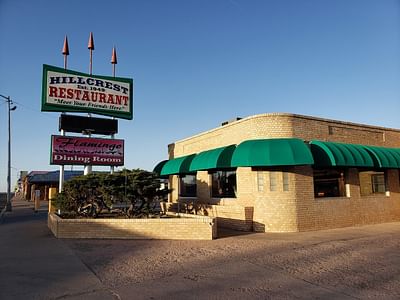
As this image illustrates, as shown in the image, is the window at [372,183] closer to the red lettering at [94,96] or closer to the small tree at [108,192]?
the small tree at [108,192]

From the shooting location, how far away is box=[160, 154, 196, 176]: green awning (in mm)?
19923

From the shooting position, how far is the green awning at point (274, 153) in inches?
539

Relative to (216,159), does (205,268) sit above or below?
below

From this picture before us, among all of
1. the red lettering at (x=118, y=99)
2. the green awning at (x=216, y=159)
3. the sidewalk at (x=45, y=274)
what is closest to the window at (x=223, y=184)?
the green awning at (x=216, y=159)

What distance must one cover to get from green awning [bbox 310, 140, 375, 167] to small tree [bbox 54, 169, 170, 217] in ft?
22.4

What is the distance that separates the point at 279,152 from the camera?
1388 centimetres

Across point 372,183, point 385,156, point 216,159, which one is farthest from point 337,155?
point 216,159

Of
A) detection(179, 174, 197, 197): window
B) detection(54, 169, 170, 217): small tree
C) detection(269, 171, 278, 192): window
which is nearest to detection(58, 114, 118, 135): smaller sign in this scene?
detection(54, 169, 170, 217): small tree

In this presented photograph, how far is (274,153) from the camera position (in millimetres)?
13891

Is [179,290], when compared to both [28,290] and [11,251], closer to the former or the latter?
[28,290]

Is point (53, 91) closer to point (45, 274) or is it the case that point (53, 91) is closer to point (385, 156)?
point (45, 274)

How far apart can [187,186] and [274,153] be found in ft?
29.8

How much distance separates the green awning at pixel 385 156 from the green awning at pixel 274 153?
15.3ft

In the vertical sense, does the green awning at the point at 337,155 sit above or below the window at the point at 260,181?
above
